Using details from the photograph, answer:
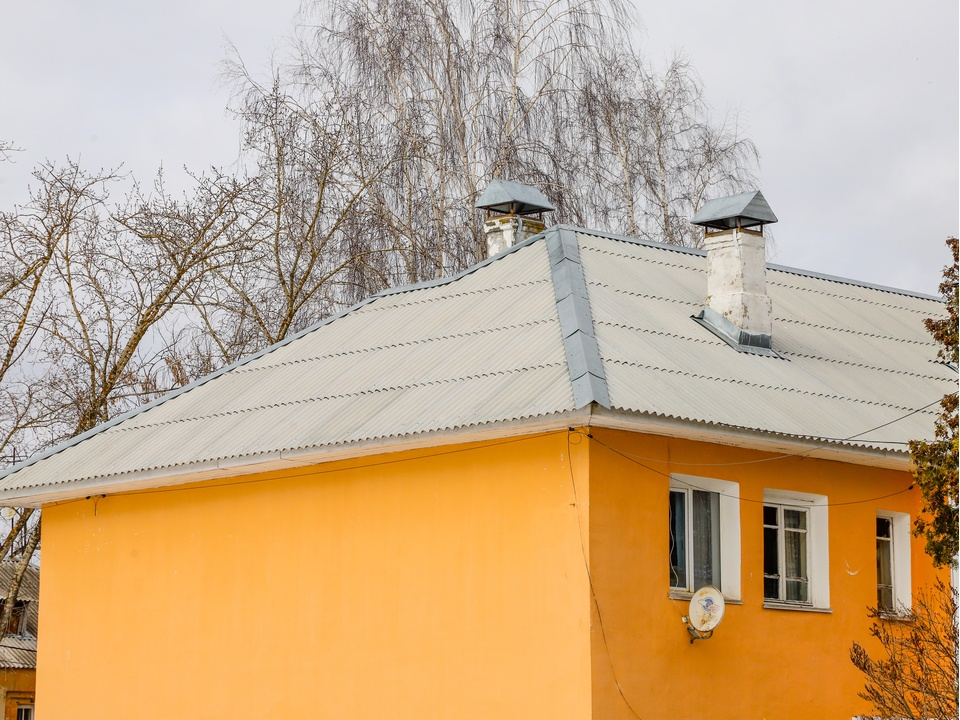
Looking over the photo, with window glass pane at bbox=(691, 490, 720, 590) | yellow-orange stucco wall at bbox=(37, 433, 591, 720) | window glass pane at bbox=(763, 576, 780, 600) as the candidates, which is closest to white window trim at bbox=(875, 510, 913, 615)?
window glass pane at bbox=(763, 576, 780, 600)

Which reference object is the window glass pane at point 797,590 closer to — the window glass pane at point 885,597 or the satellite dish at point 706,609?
the window glass pane at point 885,597

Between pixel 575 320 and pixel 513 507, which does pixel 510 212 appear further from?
pixel 513 507

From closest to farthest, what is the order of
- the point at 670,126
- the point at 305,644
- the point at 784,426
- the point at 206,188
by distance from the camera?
the point at 784,426, the point at 305,644, the point at 206,188, the point at 670,126

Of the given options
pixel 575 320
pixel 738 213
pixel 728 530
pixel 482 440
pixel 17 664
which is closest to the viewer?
pixel 482 440

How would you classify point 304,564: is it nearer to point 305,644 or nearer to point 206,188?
point 305,644

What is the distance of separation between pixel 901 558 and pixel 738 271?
3.65 m

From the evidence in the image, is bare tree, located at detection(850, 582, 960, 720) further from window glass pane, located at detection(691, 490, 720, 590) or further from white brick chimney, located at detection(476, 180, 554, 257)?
white brick chimney, located at detection(476, 180, 554, 257)

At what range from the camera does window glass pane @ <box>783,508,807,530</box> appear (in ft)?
51.9

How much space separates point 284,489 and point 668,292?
4.95m

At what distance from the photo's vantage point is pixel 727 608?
1465 cm

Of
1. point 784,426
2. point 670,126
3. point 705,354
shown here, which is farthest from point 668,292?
point 670,126

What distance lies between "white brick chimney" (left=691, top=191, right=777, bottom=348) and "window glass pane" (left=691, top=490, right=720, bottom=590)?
2.39 meters

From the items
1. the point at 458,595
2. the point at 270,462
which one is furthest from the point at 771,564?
the point at 270,462

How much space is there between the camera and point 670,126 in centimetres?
3288
